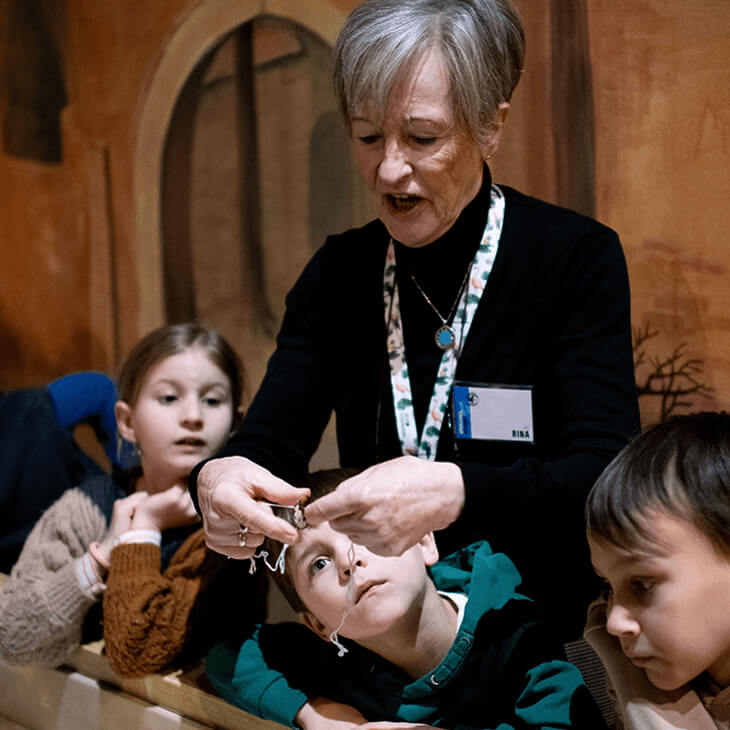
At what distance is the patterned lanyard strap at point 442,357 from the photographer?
75.4 inches

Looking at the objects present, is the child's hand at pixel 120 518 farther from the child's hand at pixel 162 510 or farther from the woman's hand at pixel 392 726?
the woman's hand at pixel 392 726

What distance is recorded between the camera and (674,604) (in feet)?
4.35

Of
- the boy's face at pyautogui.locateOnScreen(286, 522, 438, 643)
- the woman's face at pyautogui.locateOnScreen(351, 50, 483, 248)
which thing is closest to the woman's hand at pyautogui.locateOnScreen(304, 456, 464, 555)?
the boy's face at pyautogui.locateOnScreen(286, 522, 438, 643)

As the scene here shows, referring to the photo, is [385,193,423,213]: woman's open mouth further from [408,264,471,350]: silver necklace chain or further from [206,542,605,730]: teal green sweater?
[206,542,605,730]: teal green sweater

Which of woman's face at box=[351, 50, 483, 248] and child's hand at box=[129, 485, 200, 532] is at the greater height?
woman's face at box=[351, 50, 483, 248]

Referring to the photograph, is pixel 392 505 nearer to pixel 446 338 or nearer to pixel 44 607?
pixel 446 338

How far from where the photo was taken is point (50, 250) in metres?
4.07

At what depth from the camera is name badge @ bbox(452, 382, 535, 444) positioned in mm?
1889

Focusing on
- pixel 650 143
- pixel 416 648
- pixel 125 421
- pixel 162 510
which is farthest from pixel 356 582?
pixel 650 143

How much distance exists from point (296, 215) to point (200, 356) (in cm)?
90

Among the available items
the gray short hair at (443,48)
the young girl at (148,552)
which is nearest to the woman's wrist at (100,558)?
the young girl at (148,552)

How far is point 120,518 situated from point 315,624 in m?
0.82

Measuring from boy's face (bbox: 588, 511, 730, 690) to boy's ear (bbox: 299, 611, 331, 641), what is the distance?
1.90ft

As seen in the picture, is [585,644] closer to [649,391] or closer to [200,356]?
[649,391]
